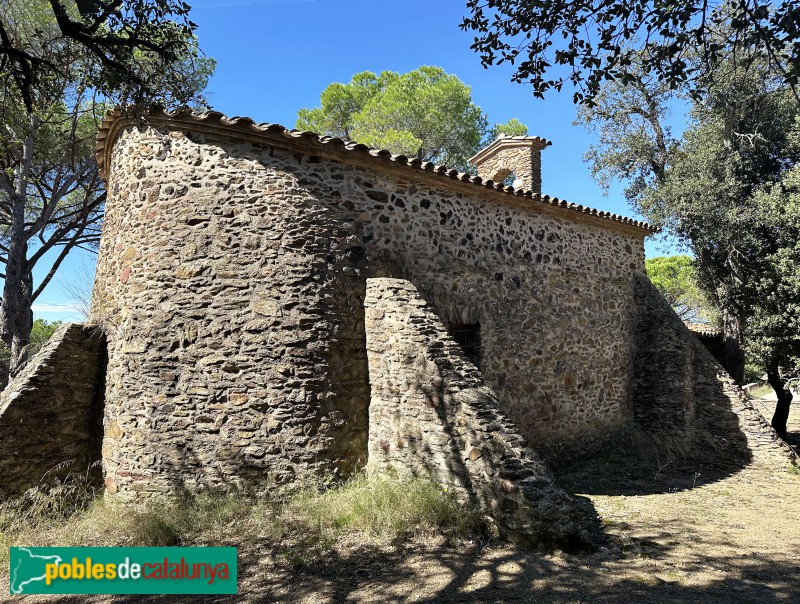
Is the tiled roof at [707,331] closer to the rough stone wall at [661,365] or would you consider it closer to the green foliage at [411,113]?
the rough stone wall at [661,365]

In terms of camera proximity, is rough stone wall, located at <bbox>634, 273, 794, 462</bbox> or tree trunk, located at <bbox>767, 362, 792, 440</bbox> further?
tree trunk, located at <bbox>767, 362, 792, 440</bbox>

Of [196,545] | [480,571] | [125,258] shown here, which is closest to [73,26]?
[125,258]

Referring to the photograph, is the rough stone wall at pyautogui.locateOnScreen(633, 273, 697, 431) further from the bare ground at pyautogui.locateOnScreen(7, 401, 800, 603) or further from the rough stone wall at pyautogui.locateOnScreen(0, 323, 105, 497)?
the rough stone wall at pyautogui.locateOnScreen(0, 323, 105, 497)

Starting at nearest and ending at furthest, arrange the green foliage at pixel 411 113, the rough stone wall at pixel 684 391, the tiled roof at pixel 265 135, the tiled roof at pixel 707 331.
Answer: the tiled roof at pixel 265 135 → the rough stone wall at pixel 684 391 → the tiled roof at pixel 707 331 → the green foliage at pixel 411 113

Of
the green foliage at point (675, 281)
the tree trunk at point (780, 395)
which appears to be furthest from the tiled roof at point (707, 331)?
the green foliage at point (675, 281)

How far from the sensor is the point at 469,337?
7.89 metres

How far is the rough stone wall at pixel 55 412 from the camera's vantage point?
6.29m

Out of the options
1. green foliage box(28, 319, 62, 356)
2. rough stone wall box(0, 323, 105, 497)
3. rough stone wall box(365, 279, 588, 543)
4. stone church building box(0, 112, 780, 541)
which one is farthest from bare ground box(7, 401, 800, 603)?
green foliage box(28, 319, 62, 356)

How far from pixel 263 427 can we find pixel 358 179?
3.49 m

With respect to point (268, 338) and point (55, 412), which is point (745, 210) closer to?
point (268, 338)

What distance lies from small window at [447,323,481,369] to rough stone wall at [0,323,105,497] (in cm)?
524

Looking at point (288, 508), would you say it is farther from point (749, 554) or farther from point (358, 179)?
point (749, 554)

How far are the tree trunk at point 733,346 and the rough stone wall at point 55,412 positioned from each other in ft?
45.7

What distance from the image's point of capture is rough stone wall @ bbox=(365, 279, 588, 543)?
4832 mm
